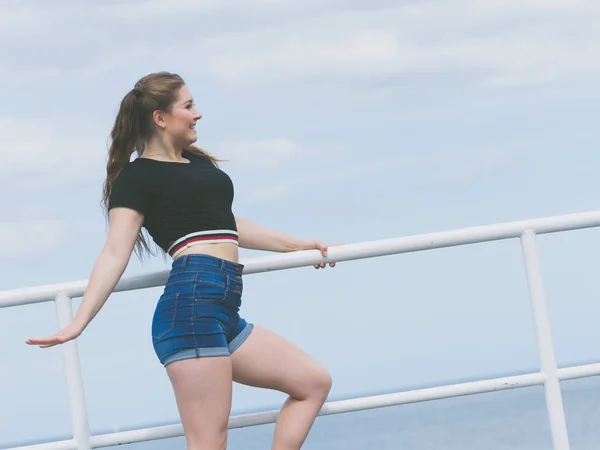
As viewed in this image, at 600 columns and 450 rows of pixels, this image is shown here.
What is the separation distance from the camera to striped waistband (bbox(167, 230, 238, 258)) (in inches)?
117

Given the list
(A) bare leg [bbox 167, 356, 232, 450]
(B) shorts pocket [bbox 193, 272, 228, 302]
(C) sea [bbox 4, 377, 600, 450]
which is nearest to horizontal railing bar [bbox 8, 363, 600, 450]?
(A) bare leg [bbox 167, 356, 232, 450]

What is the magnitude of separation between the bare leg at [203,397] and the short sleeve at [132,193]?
1.60 ft

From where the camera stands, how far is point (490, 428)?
42719 millimetres

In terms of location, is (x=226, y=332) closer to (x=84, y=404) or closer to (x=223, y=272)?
(x=223, y=272)

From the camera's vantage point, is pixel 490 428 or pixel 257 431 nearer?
pixel 490 428

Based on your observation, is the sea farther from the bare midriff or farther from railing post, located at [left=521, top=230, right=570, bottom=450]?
the bare midriff

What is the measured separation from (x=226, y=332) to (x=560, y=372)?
1133 millimetres

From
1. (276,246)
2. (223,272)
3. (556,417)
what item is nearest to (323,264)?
(276,246)

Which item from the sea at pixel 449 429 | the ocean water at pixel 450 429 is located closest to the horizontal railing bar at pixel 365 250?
the sea at pixel 449 429

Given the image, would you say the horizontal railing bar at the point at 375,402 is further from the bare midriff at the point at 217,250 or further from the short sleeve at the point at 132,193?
the short sleeve at the point at 132,193

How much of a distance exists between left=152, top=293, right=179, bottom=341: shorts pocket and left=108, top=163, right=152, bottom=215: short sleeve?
29 cm

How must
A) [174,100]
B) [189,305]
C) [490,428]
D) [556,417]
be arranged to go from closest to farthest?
[189,305] < [174,100] < [556,417] < [490,428]

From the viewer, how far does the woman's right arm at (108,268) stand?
9.46 feet

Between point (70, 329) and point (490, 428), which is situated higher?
point (490, 428)
